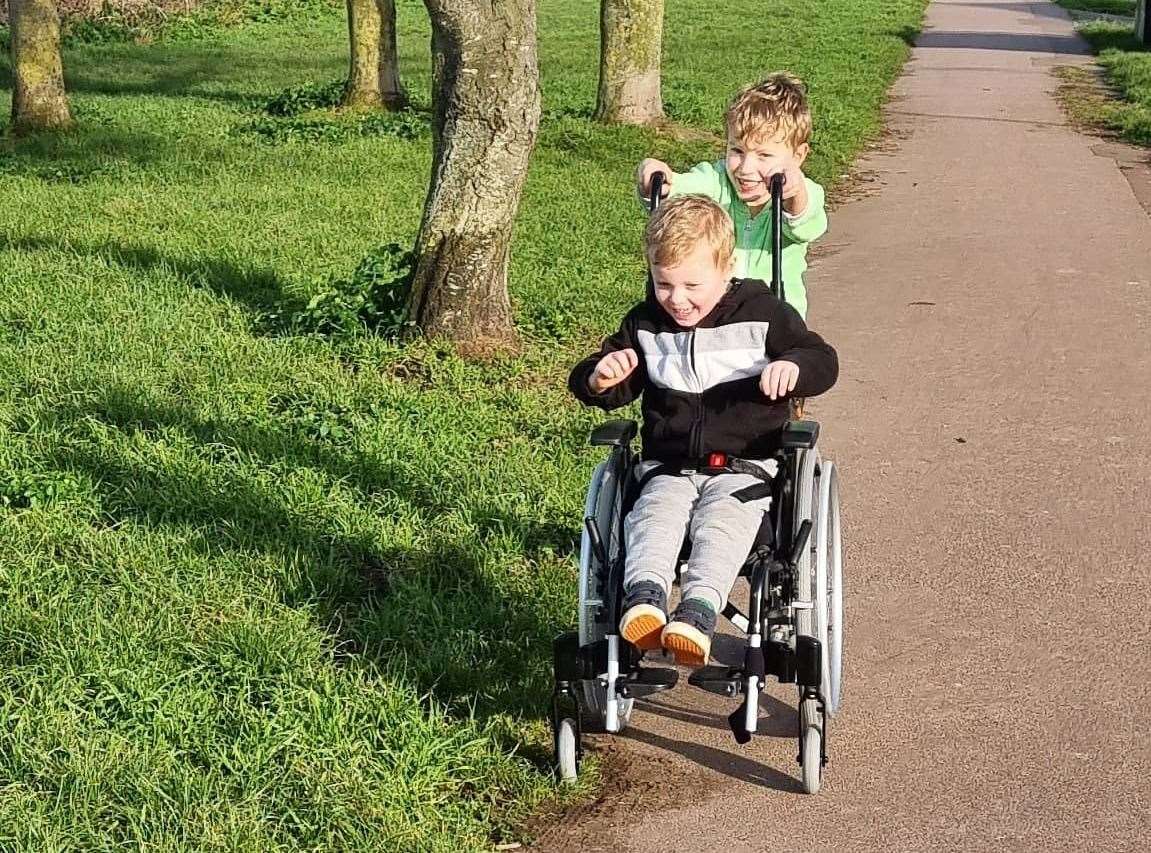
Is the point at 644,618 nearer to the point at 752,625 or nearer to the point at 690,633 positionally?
the point at 690,633

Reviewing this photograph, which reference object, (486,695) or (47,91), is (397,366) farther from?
(47,91)

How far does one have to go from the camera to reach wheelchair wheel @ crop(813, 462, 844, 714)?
12.9 feet

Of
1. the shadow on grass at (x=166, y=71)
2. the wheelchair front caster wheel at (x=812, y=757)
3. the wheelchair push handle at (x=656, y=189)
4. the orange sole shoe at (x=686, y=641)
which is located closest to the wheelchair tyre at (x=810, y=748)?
the wheelchair front caster wheel at (x=812, y=757)

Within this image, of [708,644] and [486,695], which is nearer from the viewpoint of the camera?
[708,644]

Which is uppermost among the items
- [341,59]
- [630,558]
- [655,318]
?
[655,318]

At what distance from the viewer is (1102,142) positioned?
1678 centimetres

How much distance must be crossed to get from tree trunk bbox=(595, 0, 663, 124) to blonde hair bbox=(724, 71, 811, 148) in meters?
11.1

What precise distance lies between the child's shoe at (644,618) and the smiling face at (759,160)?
161 centimetres

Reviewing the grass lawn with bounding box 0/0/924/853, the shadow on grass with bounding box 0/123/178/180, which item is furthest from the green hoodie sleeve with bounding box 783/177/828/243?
the shadow on grass with bounding box 0/123/178/180

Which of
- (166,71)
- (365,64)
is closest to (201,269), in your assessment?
(365,64)

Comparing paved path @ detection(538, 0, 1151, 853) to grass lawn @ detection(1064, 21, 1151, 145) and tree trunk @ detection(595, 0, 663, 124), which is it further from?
grass lawn @ detection(1064, 21, 1151, 145)

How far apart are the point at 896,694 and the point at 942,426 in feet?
9.03

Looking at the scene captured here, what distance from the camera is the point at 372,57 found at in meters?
17.1

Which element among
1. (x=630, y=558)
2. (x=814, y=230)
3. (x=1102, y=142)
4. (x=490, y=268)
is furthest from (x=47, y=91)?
(x=630, y=558)
